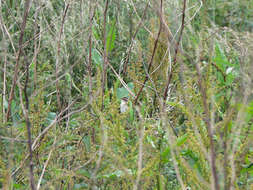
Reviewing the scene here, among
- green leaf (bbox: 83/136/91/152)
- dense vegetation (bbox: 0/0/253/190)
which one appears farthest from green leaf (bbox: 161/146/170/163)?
green leaf (bbox: 83/136/91/152)

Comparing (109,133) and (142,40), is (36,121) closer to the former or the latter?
(109,133)

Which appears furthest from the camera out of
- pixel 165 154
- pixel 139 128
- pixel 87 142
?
pixel 87 142

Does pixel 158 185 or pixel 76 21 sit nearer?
pixel 158 185

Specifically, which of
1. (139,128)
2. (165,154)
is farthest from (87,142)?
(165,154)

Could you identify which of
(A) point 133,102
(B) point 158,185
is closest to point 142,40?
(A) point 133,102

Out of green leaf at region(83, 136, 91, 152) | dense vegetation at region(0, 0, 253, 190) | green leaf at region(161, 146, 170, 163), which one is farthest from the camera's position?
green leaf at region(83, 136, 91, 152)

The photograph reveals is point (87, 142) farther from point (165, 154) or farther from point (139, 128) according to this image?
point (165, 154)

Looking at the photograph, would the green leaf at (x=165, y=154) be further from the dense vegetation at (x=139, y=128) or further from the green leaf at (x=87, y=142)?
the green leaf at (x=87, y=142)

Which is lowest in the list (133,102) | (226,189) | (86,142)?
(86,142)

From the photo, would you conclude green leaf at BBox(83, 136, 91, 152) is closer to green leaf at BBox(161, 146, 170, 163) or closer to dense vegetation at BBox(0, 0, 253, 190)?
dense vegetation at BBox(0, 0, 253, 190)

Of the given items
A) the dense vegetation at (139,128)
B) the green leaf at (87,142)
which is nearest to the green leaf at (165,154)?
the dense vegetation at (139,128)

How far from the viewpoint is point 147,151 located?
1107 mm

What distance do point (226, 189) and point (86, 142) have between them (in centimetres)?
73

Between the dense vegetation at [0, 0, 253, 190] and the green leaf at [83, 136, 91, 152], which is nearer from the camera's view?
the dense vegetation at [0, 0, 253, 190]
